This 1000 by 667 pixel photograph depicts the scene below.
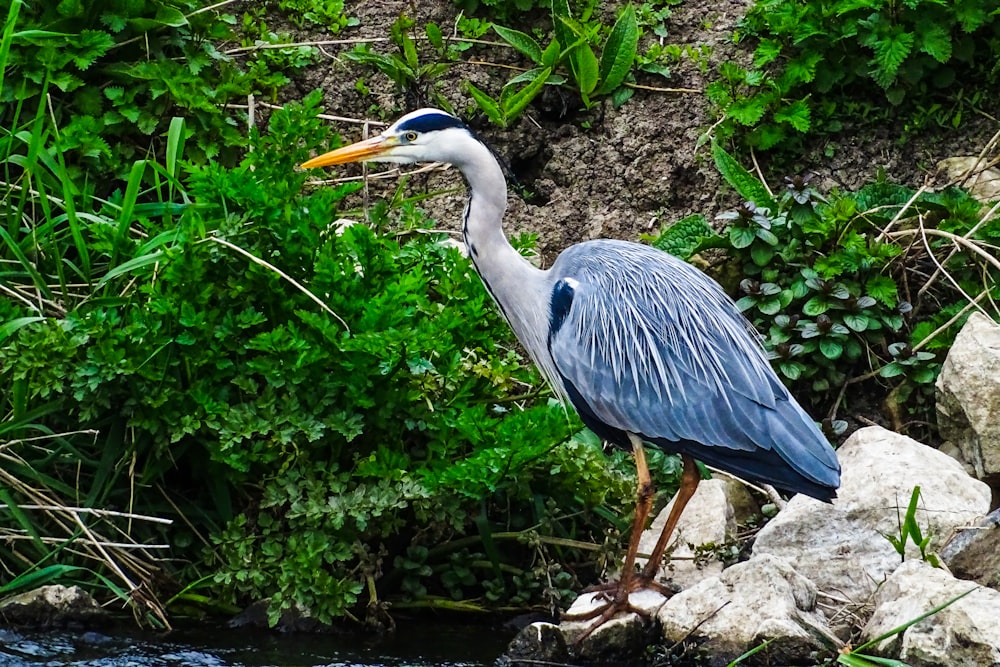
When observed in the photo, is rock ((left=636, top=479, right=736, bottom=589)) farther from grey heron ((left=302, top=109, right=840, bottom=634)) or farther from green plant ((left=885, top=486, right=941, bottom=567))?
green plant ((left=885, top=486, right=941, bottom=567))

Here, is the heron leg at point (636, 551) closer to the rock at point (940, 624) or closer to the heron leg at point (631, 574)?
the heron leg at point (631, 574)

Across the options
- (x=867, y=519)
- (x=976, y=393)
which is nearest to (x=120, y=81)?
(x=867, y=519)

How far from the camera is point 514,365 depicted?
4.41m

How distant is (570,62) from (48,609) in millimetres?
3258

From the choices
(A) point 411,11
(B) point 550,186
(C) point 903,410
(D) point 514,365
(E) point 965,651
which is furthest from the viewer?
(A) point 411,11

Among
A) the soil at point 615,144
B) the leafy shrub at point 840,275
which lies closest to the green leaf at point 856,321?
the leafy shrub at point 840,275

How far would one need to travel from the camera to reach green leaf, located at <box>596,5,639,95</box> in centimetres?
564

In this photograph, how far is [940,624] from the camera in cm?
317

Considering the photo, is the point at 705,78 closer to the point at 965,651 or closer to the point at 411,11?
the point at 411,11

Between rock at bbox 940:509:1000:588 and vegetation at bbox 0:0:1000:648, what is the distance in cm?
17

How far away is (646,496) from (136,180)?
1.98 metres

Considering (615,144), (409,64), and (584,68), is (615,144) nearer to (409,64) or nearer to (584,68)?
(584,68)

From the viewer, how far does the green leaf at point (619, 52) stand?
5.64m

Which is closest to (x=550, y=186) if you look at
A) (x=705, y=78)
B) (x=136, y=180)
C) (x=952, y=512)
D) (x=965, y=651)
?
(x=705, y=78)
